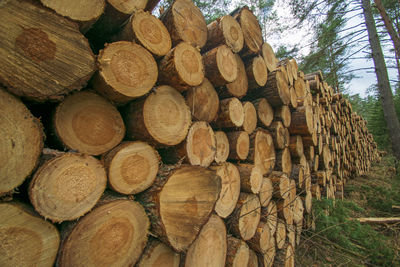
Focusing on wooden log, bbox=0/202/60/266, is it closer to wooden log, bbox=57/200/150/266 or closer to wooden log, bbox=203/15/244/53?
wooden log, bbox=57/200/150/266

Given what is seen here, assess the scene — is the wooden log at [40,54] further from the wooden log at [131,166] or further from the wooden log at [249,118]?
the wooden log at [249,118]

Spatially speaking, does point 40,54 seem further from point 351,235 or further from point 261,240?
point 351,235

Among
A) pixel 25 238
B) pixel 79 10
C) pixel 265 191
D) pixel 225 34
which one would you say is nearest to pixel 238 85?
pixel 225 34

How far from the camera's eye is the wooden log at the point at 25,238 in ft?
2.52

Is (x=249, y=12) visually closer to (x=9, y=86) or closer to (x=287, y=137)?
(x=287, y=137)

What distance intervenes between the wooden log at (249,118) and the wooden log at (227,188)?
492 mm

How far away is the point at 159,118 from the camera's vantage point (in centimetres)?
131

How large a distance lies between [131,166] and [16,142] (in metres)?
0.53

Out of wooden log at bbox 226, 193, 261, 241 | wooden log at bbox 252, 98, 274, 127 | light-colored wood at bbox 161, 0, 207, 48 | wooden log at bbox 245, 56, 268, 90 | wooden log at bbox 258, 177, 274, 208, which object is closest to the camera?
light-colored wood at bbox 161, 0, 207, 48

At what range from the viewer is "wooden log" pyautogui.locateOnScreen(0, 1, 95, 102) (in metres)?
0.78

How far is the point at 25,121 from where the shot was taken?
2.71 feet

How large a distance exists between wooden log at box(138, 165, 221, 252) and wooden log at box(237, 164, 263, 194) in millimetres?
558

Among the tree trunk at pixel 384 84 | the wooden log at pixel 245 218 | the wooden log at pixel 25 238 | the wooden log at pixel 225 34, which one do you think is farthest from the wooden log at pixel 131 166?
the tree trunk at pixel 384 84

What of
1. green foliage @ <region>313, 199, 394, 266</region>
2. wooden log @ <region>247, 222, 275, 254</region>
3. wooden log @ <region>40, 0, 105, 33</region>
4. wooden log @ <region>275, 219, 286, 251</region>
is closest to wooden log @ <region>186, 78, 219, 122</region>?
wooden log @ <region>40, 0, 105, 33</region>
